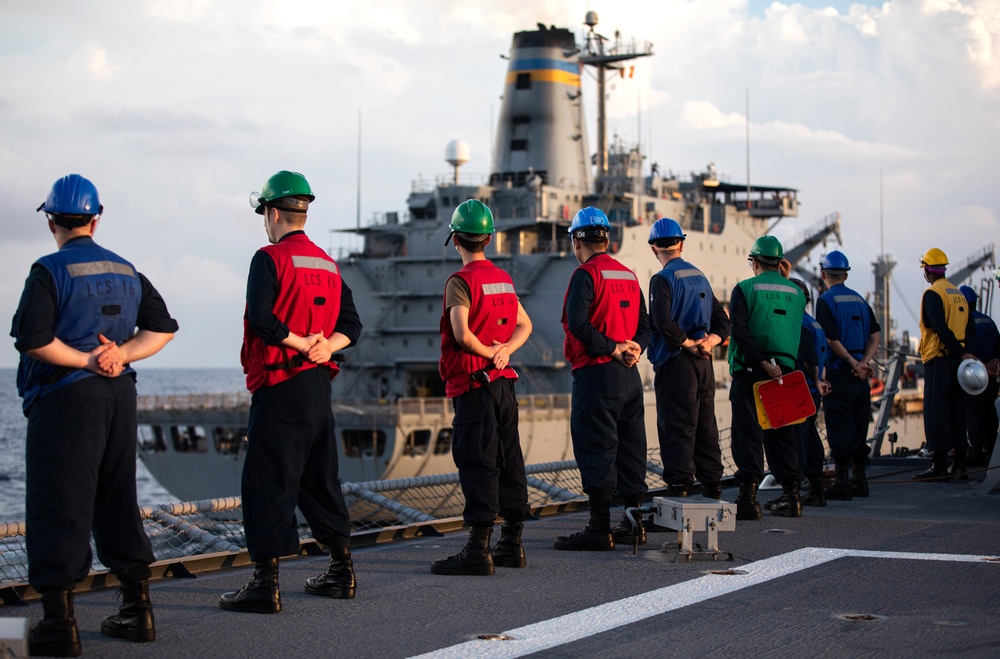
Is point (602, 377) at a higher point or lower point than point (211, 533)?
higher

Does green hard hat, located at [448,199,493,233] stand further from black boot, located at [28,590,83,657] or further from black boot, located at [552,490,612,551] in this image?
black boot, located at [28,590,83,657]

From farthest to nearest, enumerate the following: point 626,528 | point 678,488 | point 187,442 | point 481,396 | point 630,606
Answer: point 187,442 < point 678,488 < point 626,528 < point 481,396 < point 630,606

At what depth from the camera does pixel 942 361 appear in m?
8.81

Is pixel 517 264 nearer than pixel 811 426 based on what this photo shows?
No

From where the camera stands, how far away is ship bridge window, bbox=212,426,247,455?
2722 cm

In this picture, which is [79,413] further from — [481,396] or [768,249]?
[768,249]

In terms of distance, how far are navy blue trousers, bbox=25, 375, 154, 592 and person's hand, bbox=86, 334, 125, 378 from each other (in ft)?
0.14

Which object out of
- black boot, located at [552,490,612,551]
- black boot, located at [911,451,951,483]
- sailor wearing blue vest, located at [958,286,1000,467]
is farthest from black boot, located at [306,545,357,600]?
sailor wearing blue vest, located at [958,286,1000,467]

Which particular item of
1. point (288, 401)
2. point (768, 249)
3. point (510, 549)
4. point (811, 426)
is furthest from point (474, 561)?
point (811, 426)

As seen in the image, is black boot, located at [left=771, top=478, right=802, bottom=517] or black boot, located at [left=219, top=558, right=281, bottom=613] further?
black boot, located at [left=771, top=478, right=802, bottom=517]

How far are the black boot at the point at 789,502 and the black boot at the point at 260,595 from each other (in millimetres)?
3593

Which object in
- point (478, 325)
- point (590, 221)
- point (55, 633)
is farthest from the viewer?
point (590, 221)

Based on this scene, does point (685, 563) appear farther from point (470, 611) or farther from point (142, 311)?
point (142, 311)

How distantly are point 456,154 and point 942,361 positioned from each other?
2283 centimetres
